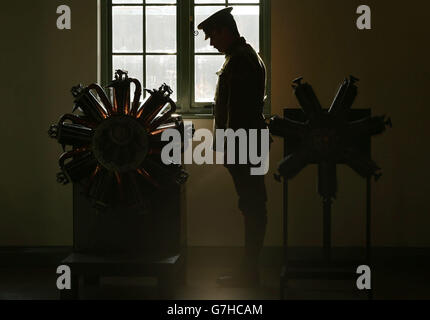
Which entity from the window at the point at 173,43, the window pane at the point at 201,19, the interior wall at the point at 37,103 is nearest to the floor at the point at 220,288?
the interior wall at the point at 37,103

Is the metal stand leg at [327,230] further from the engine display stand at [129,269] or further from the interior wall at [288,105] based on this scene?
the engine display stand at [129,269]

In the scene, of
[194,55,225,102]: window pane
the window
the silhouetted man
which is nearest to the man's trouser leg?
the silhouetted man

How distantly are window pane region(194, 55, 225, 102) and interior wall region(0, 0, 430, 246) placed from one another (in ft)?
0.88

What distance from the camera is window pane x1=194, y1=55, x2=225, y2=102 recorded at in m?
5.38

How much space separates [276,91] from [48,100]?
1825mm

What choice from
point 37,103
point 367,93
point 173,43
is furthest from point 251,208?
point 37,103

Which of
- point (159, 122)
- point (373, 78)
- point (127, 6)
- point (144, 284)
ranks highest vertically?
point (127, 6)

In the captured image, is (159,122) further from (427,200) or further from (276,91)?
(427,200)

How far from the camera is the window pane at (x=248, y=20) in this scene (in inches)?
210

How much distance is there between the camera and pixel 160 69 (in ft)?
17.7

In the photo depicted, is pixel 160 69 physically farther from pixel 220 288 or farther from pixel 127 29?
pixel 220 288

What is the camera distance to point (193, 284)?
4.64m
